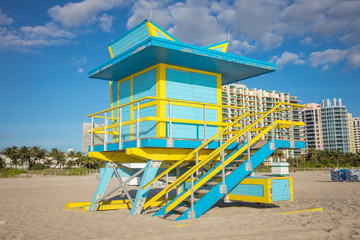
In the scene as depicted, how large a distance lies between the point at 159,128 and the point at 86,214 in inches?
143

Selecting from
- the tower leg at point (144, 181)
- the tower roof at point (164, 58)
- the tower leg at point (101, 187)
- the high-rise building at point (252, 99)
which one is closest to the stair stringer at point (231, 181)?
the tower leg at point (144, 181)

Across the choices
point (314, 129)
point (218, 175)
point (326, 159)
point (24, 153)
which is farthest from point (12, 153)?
point (314, 129)

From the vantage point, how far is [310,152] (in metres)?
107

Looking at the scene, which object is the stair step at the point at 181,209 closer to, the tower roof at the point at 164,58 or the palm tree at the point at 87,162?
the tower roof at the point at 164,58

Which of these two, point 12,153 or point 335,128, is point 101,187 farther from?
point 335,128

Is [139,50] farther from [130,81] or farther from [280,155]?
[280,155]

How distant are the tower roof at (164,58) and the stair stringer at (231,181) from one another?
2971 millimetres

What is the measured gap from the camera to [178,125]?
10.4 metres

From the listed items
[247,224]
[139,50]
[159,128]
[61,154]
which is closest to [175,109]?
[159,128]

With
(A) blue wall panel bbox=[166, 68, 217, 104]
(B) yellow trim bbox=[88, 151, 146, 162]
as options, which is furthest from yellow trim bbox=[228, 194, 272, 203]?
(B) yellow trim bbox=[88, 151, 146, 162]

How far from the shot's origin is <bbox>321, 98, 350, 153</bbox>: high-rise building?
156250 mm

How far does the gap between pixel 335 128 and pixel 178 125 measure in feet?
543

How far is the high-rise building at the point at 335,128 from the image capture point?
15625cm

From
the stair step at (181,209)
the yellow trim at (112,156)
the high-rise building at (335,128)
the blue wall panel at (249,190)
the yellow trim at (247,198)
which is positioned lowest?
the stair step at (181,209)
